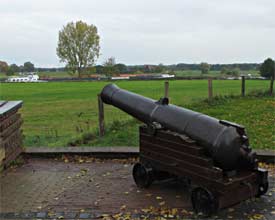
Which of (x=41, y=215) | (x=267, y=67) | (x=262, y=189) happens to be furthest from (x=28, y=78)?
(x=262, y=189)

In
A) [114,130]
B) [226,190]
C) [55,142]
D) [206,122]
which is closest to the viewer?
[226,190]

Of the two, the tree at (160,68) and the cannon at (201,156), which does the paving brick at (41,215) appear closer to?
the cannon at (201,156)

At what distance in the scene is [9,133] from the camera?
21.7ft

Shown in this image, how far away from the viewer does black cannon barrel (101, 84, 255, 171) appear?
4402mm

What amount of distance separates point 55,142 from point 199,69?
2533 centimetres

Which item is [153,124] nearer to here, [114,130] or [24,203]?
[24,203]

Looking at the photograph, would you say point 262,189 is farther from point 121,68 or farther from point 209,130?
point 121,68

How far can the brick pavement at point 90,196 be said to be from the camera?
4.61 meters

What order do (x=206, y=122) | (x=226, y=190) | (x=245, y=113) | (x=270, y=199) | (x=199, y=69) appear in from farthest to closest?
(x=199, y=69), (x=245, y=113), (x=270, y=199), (x=206, y=122), (x=226, y=190)

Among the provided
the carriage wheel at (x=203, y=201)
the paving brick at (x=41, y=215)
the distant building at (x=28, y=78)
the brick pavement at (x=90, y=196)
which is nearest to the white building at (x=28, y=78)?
the distant building at (x=28, y=78)

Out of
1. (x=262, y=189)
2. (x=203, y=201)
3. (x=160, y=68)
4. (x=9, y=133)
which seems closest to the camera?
(x=203, y=201)

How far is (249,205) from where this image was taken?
4805mm

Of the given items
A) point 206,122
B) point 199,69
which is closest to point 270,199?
point 206,122

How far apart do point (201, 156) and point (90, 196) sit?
162 centimetres
